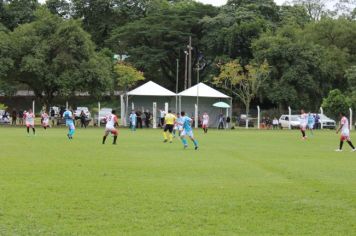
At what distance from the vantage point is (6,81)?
169 feet

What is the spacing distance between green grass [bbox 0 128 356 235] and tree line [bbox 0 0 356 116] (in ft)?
103

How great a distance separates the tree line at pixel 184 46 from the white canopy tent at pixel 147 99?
2.53 m

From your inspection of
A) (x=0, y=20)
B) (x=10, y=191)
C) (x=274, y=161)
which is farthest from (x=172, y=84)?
(x=10, y=191)

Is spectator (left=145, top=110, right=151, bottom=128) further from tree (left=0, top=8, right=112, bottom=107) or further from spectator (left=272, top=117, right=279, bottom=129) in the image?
spectator (left=272, top=117, right=279, bottom=129)

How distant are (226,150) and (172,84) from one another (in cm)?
5659

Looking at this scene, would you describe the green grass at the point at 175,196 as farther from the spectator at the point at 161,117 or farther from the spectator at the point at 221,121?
the spectator at the point at 221,121

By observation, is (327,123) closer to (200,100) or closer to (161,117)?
(200,100)

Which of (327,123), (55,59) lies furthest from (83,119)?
(327,123)

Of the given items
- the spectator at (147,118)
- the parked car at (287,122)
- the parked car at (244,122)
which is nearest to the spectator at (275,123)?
the parked car at (287,122)

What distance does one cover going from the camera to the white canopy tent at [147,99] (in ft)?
172

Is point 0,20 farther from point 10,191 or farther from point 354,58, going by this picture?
point 10,191

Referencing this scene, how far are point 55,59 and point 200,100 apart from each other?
44.7 feet

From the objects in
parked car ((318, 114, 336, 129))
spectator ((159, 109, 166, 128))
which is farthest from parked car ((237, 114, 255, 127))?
spectator ((159, 109, 166, 128))

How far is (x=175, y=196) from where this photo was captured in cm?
1108
